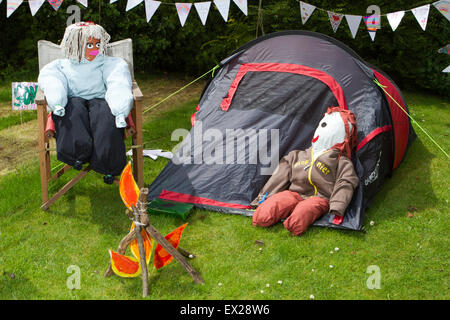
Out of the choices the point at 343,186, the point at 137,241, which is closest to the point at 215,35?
the point at 343,186

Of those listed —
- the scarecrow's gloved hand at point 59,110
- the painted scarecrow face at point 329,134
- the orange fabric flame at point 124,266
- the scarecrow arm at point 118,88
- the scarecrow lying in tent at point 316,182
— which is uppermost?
the scarecrow arm at point 118,88

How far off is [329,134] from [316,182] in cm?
36

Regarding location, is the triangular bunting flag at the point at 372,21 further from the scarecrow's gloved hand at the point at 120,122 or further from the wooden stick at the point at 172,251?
the wooden stick at the point at 172,251

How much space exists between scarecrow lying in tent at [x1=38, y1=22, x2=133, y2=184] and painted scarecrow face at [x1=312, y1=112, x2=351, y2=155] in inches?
55.3

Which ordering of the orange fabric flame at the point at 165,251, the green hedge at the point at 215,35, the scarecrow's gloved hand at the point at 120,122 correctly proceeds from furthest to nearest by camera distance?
the green hedge at the point at 215,35 → the scarecrow's gloved hand at the point at 120,122 → the orange fabric flame at the point at 165,251

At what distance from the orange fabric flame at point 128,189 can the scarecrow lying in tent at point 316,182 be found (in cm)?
104

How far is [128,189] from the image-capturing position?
3041mm

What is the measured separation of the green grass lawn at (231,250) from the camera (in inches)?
123

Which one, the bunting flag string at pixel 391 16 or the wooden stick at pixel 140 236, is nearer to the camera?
the wooden stick at pixel 140 236

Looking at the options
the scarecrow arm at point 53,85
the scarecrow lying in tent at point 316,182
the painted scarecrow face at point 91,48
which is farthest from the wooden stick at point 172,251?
the painted scarecrow face at point 91,48

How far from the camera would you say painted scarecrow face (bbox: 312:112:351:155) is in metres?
3.85

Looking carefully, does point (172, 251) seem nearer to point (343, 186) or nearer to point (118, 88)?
point (343, 186)

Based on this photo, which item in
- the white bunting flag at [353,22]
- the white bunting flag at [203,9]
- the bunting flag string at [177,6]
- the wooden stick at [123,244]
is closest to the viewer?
the wooden stick at [123,244]

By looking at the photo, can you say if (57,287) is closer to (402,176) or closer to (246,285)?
(246,285)
